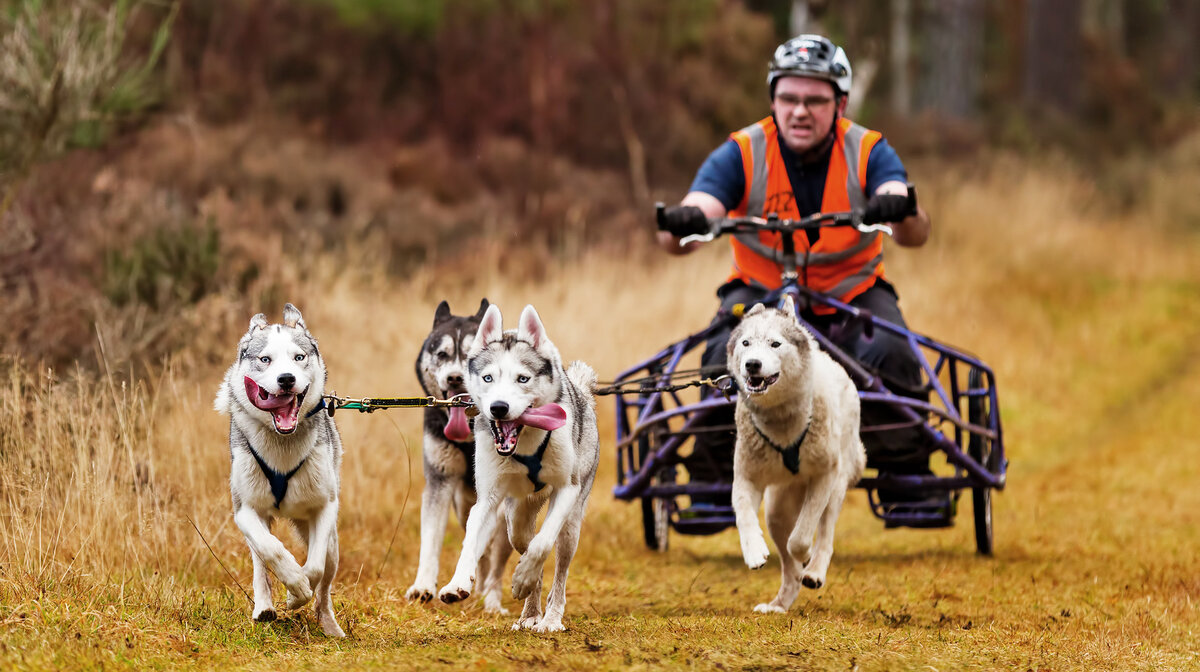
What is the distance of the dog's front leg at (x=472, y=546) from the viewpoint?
5.18 meters

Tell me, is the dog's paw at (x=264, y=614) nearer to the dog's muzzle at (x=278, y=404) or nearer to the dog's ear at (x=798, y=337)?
the dog's muzzle at (x=278, y=404)

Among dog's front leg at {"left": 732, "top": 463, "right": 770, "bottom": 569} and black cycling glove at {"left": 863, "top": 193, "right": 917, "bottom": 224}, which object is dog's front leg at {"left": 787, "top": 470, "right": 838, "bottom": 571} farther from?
black cycling glove at {"left": 863, "top": 193, "right": 917, "bottom": 224}

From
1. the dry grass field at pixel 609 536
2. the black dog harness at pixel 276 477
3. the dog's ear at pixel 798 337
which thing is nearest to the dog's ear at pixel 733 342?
the dog's ear at pixel 798 337

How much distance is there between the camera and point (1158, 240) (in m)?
20.4

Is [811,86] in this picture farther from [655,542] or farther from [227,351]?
[227,351]

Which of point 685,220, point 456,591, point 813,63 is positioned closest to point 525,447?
point 456,591

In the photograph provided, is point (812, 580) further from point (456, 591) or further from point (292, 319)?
point (292, 319)

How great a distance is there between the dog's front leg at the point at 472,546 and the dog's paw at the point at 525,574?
16 centimetres

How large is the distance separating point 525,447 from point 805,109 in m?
2.91

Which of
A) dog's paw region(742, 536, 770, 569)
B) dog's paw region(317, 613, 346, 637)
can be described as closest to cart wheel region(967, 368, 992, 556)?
dog's paw region(742, 536, 770, 569)

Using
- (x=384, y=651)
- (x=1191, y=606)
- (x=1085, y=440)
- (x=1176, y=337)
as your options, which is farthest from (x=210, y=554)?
(x=1176, y=337)

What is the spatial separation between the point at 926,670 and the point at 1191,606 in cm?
254

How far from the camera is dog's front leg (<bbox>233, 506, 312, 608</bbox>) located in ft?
16.6

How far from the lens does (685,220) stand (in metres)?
7.17
